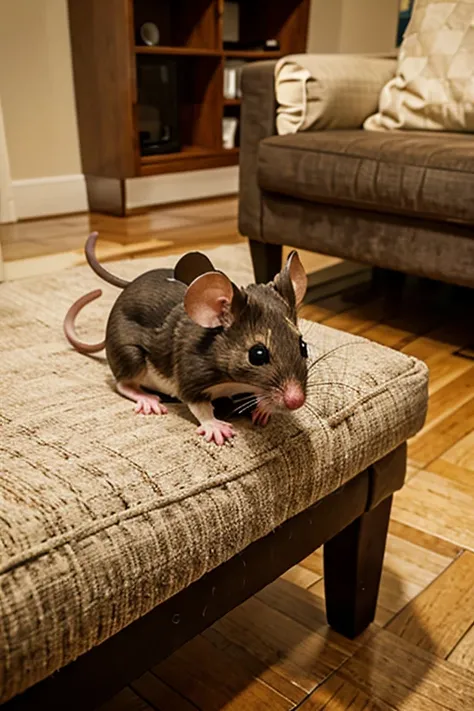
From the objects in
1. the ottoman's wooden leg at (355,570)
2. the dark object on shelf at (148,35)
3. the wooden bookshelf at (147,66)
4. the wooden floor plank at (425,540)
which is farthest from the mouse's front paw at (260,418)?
the dark object on shelf at (148,35)

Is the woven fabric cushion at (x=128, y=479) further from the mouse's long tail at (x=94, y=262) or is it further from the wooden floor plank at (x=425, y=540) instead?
the wooden floor plank at (x=425, y=540)

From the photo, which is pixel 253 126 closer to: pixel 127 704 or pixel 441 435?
pixel 441 435

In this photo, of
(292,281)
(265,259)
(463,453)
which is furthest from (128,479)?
(265,259)

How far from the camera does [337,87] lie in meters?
1.80

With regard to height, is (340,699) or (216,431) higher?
(216,431)

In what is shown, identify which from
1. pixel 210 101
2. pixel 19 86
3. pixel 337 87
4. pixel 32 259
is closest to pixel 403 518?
pixel 337 87

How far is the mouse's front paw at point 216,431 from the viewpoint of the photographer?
23.5 inches

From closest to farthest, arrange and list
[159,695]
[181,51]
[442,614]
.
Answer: [159,695]
[442,614]
[181,51]

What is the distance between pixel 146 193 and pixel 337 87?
5.22ft

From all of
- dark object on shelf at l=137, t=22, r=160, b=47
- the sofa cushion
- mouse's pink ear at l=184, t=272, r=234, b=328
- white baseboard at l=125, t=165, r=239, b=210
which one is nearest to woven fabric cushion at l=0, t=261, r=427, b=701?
mouse's pink ear at l=184, t=272, r=234, b=328

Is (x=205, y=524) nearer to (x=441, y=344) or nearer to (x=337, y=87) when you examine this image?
(x=441, y=344)

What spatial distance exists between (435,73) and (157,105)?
1.57 m

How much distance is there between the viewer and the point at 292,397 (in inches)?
22.1

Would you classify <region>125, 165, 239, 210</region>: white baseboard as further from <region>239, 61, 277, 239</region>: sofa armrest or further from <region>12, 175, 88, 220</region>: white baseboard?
<region>239, 61, 277, 239</region>: sofa armrest
